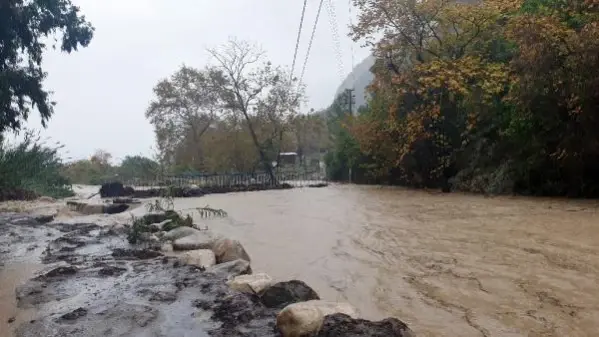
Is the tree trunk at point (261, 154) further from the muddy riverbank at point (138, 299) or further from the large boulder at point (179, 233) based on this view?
the muddy riverbank at point (138, 299)

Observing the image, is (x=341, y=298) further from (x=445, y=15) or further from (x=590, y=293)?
(x=445, y=15)

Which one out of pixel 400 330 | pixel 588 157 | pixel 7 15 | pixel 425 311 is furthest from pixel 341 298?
pixel 588 157

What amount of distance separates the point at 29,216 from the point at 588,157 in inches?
517

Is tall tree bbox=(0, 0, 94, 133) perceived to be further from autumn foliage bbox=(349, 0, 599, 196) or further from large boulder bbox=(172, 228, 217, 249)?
autumn foliage bbox=(349, 0, 599, 196)

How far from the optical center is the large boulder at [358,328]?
3170 mm

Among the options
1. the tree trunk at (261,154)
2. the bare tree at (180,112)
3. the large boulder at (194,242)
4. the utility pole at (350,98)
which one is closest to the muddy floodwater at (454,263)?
the large boulder at (194,242)

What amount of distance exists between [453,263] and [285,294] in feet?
8.32

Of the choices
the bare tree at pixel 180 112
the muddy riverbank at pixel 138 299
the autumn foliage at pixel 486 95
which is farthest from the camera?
the bare tree at pixel 180 112

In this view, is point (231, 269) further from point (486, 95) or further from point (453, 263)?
point (486, 95)

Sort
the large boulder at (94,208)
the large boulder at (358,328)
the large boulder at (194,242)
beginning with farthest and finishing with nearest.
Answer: the large boulder at (94,208) → the large boulder at (194,242) → the large boulder at (358,328)

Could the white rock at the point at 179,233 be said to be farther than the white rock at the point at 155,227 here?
No

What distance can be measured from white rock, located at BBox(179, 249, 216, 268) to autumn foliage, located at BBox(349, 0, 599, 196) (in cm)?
876

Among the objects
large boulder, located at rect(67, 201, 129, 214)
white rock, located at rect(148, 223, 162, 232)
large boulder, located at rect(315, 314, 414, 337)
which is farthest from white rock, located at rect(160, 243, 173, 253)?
large boulder, located at rect(67, 201, 129, 214)

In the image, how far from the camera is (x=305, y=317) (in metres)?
3.32
